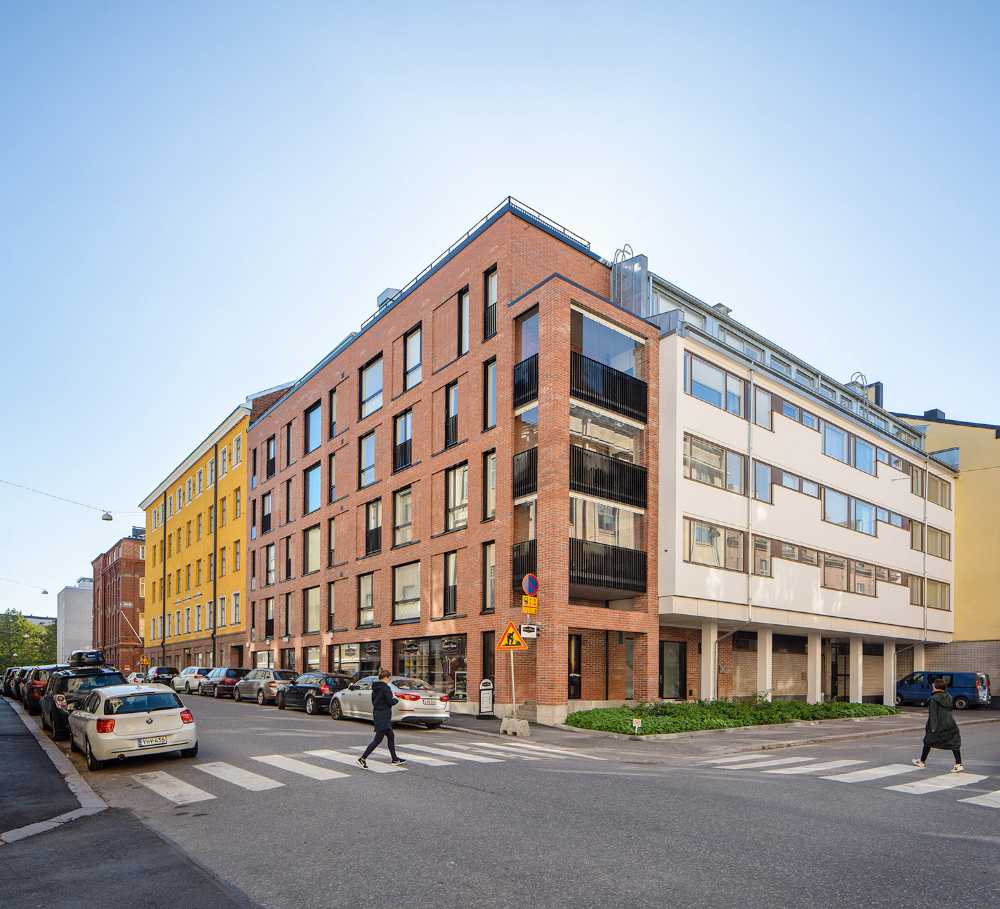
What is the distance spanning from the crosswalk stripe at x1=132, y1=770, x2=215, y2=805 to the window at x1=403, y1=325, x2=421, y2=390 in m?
20.8

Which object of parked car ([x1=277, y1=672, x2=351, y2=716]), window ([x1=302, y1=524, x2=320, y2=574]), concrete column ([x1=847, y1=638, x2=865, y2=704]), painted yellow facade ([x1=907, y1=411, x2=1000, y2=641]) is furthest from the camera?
painted yellow facade ([x1=907, y1=411, x2=1000, y2=641])

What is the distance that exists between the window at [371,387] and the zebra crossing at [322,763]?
19.3 meters

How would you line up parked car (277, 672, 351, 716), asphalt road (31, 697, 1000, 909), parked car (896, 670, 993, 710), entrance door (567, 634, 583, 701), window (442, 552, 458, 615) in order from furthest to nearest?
parked car (896, 670, 993, 710), window (442, 552, 458, 615), parked car (277, 672, 351, 716), entrance door (567, 634, 583, 701), asphalt road (31, 697, 1000, 909)

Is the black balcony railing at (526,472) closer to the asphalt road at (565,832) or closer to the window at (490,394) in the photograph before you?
the window at (490,394)

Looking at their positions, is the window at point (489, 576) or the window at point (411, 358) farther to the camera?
the window at point (411, 358)

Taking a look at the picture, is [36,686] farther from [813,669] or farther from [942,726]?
[813,669]

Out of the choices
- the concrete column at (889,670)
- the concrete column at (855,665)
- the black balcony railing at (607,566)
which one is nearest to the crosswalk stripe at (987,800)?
the black balcony railing at (607,566)

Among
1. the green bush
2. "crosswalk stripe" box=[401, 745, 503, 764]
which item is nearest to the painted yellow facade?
the green bush

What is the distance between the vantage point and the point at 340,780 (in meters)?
12.9

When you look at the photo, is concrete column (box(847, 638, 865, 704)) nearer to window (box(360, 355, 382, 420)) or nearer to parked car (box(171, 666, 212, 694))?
window (box(360, 355, 382, 420))

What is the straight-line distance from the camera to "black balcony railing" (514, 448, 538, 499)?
25938mm

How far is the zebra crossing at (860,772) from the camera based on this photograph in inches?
512

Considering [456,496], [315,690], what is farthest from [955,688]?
[315,690]

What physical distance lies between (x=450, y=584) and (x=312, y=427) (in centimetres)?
1571
